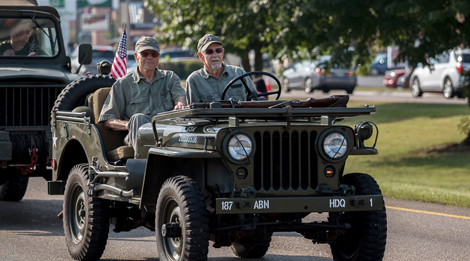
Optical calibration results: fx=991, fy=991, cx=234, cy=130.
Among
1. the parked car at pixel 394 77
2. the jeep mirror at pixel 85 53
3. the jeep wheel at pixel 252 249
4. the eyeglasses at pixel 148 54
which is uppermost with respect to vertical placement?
the parked car at pixel 394 77

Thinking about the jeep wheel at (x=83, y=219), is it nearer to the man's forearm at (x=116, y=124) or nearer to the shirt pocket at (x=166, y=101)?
the man's forearm at (x=116, y=124)

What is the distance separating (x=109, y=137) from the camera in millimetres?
8555

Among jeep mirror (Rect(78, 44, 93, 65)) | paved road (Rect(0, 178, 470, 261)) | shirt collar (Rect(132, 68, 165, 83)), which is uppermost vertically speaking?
jeep mirror (Rect(78, 44, 93, 65))

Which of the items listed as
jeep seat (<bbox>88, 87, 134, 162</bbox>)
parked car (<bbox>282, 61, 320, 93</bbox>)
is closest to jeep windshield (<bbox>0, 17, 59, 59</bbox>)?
jeep seat (<bbox>88, 87, 134, 162</bbox>)

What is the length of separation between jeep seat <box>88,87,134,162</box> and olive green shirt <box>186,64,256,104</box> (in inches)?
28.1

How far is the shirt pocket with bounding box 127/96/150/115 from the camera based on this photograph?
337 inches

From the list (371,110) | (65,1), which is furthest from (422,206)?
(65,1)

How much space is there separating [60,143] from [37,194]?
464 cm

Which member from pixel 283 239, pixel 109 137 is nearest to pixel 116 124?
pixel 109 137

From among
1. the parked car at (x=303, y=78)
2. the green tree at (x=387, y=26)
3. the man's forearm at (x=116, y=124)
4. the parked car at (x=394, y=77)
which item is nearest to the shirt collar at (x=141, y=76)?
the man's forearm at (x=116, y=124)

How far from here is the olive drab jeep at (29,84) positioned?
1095 centimetres

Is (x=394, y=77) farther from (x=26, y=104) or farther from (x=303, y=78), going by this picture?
(x=26, y=104)

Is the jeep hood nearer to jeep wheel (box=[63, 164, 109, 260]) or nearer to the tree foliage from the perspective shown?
jeep wheel (box=[63, 164, 109, 260])

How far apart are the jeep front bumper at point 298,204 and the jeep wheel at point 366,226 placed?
131 millimetres
